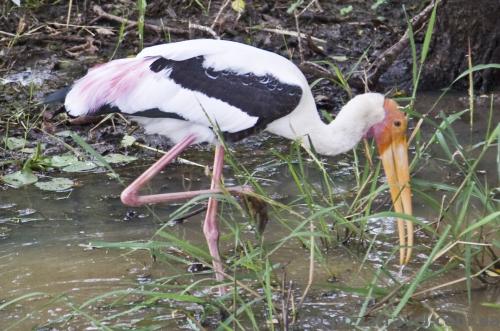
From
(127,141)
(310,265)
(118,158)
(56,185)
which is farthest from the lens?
(127,141)

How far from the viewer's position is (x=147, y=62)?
518 centimetres

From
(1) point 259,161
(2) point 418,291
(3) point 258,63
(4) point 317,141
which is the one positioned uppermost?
(3) point 258,63

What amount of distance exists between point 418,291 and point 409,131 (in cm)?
260

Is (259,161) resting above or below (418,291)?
below

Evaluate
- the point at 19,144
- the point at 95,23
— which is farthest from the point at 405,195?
the point at 95,23

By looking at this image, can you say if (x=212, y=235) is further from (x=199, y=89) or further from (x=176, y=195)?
(x=199, y=89)

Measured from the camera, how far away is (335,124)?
5.05 metres

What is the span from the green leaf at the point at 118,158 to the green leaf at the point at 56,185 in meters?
0.39

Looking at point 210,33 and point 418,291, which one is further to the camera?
point 210,33

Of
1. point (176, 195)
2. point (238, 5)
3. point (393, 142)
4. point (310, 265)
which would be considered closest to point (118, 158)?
point (176, 195)

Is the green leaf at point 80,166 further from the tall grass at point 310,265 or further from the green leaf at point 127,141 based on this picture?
the tall grass at point 310,265

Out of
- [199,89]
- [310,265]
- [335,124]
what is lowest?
[310,265]

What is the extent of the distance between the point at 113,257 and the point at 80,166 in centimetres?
138

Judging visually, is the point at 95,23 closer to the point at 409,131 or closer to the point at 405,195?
the point at 409,131
